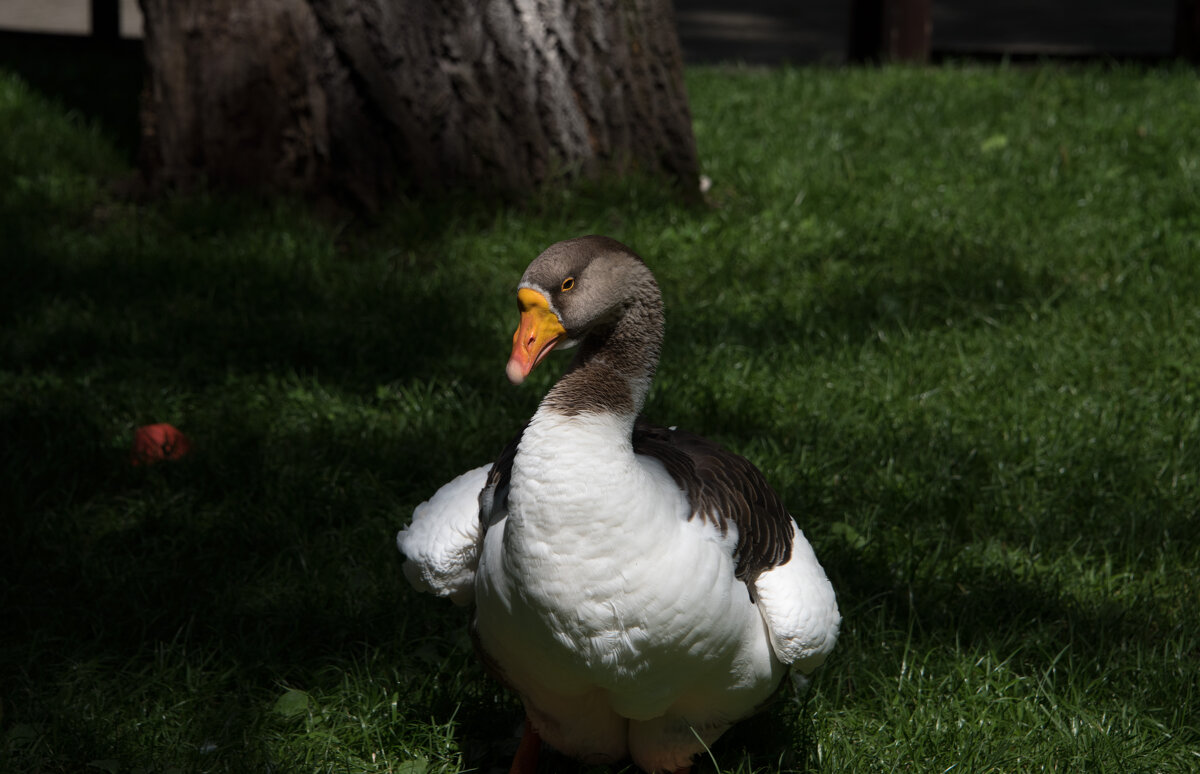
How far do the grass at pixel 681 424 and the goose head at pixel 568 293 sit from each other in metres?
0.97

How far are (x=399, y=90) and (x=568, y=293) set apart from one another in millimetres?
3046

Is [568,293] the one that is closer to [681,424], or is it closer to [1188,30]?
[681,424]

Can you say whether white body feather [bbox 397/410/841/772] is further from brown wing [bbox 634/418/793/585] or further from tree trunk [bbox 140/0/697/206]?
tree trunk [bbox 140/0/697/206]

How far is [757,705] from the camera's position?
2.41 metres

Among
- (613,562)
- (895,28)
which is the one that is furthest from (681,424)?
(895,28)

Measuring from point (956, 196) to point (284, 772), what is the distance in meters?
4.13

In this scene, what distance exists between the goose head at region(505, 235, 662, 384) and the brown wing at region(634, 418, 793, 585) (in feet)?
1.17

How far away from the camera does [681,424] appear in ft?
12.6

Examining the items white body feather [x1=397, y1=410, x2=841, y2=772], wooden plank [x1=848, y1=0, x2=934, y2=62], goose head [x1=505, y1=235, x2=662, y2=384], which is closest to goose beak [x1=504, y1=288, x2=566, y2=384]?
goose head [x1=505, y1=235, x2=662, y2=384]

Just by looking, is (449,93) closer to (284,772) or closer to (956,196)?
(956,196)

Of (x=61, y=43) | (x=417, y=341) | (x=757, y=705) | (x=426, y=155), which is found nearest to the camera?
(x=757, y=705)

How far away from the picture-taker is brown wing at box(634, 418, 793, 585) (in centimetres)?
232

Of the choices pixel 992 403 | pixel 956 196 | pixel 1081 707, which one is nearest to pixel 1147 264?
pixel 956 196

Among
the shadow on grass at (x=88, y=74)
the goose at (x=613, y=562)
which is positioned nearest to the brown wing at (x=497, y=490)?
the goose at (x=613, y=562)
